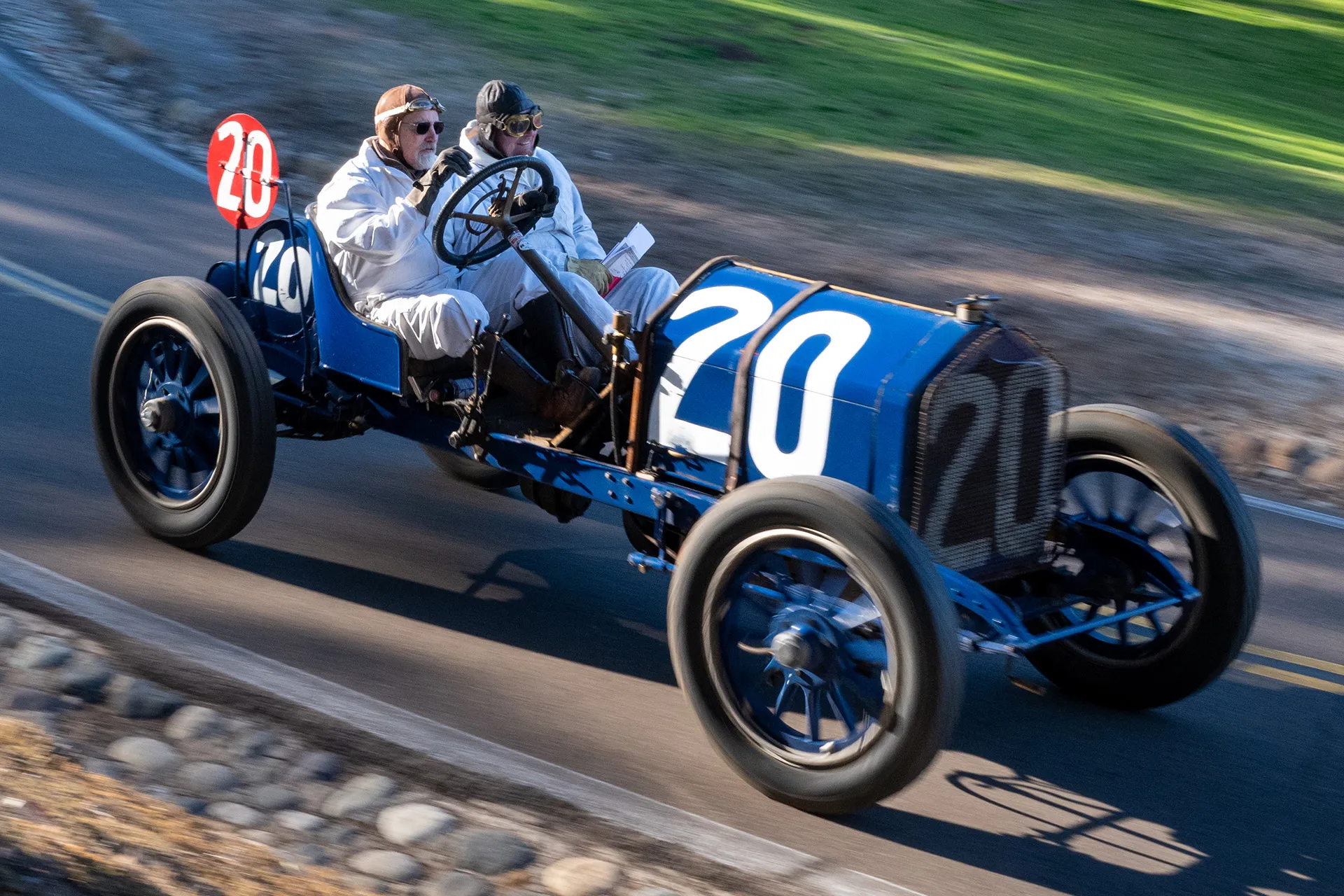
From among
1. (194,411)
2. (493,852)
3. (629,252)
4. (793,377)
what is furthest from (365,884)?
(629,252)

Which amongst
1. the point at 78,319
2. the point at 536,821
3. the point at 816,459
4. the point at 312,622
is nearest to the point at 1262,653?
the point at 816,459

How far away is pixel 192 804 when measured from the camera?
13.3 feet

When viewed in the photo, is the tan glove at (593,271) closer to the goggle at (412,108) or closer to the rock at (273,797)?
the goggle at (412,108)

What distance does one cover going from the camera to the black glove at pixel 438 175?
5434mm

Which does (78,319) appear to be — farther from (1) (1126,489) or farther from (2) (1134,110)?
(2) (1134,110)

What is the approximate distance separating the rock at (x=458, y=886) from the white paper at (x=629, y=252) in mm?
2652

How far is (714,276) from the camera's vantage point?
16.9ft

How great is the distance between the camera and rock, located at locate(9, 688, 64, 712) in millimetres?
4426

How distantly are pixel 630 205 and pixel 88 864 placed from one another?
8.29m

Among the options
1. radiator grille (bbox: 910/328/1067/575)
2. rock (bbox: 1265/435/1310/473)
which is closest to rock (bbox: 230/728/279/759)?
radiator grille (bbox: 910/328/1067/575)

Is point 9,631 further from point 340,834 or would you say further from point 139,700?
point 340,834

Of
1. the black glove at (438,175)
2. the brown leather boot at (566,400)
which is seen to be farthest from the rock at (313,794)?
the black glove at (438,175)

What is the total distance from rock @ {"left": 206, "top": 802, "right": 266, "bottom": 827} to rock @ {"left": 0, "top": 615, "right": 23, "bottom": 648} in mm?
1161

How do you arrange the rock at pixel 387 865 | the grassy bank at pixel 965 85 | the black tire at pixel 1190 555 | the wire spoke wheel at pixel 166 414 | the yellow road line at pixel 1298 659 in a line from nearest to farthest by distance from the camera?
the rock at pixel 387 865
the black tire at pixel 1190 555
the wire spoke wheel at pixel 166 414
the yellow road line at pixel 1298 659
the grassy bank at pixel 965 85
